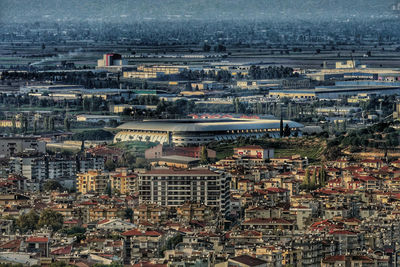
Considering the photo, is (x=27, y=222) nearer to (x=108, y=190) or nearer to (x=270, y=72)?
(x=108, y=190)

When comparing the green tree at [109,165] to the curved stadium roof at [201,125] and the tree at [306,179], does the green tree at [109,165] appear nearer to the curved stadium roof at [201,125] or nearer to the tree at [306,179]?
the tree at [306,179]

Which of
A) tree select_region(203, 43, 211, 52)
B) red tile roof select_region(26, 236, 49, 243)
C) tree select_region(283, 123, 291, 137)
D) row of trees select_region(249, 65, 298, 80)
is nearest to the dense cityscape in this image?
red tile roof select_region(26, 236, 49, 243)

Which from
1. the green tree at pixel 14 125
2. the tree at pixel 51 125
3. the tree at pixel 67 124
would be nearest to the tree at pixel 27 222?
the green tree at pixel 14 125

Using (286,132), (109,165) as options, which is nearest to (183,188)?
(109,165)

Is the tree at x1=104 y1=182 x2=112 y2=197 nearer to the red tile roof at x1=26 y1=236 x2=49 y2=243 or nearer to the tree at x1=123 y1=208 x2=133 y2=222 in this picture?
the tree at x1=123 y1=208 x2=133 y2=222

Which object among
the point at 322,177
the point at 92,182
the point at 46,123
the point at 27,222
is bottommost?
the point at 46,123

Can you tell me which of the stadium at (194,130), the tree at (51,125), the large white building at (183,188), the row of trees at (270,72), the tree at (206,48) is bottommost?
the tree at (206,48)
